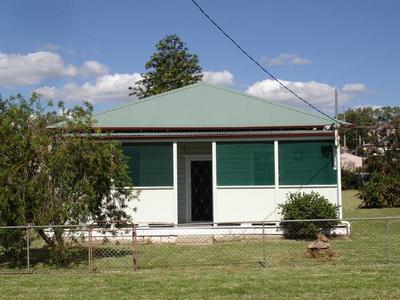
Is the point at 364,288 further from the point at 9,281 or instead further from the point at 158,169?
the point at 158,169

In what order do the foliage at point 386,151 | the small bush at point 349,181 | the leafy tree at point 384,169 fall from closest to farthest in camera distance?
the leafy tree at point 384,169
the foliage at point 386,151
the small bush at point 349,181

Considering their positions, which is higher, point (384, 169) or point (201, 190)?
point (384, 169)

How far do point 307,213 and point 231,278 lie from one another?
6.43m

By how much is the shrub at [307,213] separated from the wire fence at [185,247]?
0.05m

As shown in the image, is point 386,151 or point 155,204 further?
point 386,151

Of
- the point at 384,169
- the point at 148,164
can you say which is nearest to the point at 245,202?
the point at 148,164

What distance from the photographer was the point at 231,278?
967 centimetres

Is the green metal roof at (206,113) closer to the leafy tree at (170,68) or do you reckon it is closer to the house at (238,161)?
the house at (238,161)

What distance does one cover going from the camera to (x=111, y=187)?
12.6 m

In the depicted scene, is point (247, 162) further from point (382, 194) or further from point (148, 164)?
point (382, 194)

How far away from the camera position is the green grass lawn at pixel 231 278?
28.0 feet

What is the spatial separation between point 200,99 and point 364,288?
38.8ft

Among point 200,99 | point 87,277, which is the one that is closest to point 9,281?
point 87,277

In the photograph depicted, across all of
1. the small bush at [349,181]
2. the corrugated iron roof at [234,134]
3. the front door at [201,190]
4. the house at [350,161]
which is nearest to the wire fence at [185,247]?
the front door at [201,190]
